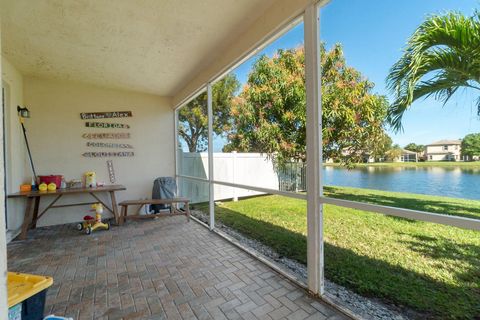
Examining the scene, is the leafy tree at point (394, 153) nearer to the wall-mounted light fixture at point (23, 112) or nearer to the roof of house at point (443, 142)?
the roof of house at point (443, 142)

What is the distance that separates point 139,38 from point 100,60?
1217 millimetres

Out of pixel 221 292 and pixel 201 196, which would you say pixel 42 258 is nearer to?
pixel 221 292

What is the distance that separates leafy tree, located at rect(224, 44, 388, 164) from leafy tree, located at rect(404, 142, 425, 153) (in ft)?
0.73

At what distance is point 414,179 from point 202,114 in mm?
5504

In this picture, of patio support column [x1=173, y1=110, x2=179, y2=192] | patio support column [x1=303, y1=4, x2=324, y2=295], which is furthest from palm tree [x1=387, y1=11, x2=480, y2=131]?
patio support column [x1=173, y1=110, x2=179, y2=192]

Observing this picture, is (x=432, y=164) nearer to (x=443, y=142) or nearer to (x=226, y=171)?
(x=443, y=142)

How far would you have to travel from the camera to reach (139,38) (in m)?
3.33

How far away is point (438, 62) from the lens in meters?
1.78

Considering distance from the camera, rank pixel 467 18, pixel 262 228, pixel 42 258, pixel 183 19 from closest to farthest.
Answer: pixel 467 18
pixel 183 19
pixel 42 258
pixel 262 228

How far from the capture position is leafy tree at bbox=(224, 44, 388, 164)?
8.67 ft

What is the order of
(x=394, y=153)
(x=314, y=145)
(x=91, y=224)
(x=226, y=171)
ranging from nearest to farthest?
(x=394, y=153), (x=314, y=145), (x=91, y=224), (x=226, y=171)

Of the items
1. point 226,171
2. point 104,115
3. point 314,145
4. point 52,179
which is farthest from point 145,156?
point 314,145

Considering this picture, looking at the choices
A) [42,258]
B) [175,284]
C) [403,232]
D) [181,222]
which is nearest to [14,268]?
[42,258]

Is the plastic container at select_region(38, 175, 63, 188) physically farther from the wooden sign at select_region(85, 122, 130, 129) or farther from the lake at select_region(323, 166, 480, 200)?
the lake at select_region(323, 166, 480, 200)
